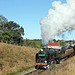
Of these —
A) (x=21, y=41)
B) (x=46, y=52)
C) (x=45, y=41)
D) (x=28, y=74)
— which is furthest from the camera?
(x=21, y=41)

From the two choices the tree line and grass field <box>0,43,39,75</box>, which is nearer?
grass field <box>0,43,39,75</box>

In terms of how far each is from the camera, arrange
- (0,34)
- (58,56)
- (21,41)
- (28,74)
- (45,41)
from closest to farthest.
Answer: (28,74) → (45,41) → (58,56) → (0,34) → (21,41)

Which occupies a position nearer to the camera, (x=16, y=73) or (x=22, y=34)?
(x=16, y=73)

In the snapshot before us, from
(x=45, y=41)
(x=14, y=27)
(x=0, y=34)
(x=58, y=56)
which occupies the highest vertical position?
(x=14, y=27)

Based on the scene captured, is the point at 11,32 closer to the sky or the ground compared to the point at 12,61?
closer to the sky

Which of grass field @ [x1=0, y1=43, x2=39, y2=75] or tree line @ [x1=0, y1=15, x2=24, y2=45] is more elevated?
tree line @ [x1=0, y1=15, x2=24, y2=45]

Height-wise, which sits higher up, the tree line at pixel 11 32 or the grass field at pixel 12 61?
the tree line at pixel 11 32

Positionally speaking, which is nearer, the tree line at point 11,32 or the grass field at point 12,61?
the grass field at point 12,61

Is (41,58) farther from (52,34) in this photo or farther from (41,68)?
(52,34)

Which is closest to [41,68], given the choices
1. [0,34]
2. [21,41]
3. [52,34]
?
[52,34]

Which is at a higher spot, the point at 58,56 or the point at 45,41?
the point at 45,41

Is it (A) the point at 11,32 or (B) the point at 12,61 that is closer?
(B) the point at 12,61

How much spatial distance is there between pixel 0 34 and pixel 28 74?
4161 cm

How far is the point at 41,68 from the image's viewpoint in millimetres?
18875
